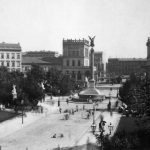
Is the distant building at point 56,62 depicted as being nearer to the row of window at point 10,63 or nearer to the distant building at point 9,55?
the row of window at point 10,63

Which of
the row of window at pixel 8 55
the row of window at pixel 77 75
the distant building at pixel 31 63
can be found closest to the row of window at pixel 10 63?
the row of window at pixel 8 55

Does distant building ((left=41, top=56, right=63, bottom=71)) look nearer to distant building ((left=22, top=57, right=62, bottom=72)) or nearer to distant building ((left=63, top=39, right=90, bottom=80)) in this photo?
distant building ((left=22, top=57, right=62, bottom=72))

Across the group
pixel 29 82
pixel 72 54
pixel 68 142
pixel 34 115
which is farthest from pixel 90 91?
pixel 72 54

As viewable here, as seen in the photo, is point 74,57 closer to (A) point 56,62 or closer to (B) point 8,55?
(A) point 56,62

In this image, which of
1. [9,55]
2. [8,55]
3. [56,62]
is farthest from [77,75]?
[8,55]

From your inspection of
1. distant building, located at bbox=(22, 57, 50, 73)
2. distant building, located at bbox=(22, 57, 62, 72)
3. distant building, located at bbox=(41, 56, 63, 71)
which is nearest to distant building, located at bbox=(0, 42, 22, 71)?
distant building, located at bbox=(22, 57, 50, 73)

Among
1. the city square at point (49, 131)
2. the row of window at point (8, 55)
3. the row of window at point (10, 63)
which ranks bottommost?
the city square at point (49, 131)
